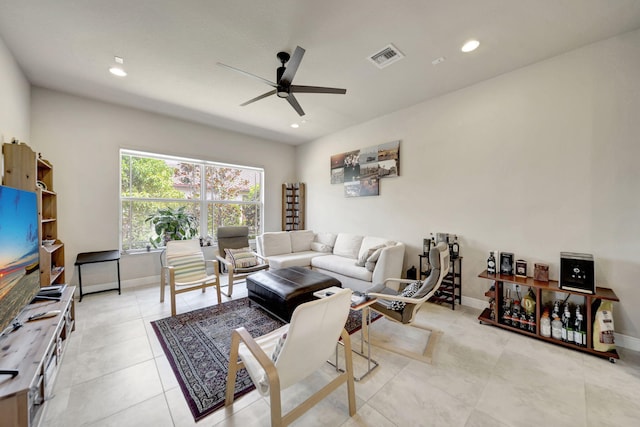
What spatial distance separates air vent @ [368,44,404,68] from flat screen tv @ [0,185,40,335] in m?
3.23

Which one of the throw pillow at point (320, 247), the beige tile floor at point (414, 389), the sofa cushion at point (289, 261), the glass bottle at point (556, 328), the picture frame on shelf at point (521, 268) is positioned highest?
the picture frame on shelf at point (521, 268)

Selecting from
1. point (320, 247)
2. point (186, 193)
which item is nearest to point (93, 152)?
point (186, 193)

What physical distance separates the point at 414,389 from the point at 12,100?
4895 millimetres

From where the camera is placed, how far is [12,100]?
8.55 ft

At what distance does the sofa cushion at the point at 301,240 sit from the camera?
5.04 meters

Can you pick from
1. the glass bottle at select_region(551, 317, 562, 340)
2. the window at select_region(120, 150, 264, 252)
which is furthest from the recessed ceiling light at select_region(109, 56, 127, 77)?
the glass bottle at select_region(551, 317, 562, 340)

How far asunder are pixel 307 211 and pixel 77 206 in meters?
4.12

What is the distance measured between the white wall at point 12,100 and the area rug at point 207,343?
8.57 ft

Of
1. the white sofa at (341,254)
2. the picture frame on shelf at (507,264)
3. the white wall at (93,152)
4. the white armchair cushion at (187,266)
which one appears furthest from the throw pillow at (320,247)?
the white wall at (93,152)

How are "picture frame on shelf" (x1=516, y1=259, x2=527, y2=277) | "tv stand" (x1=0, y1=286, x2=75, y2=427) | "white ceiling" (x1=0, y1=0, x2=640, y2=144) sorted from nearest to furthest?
1. "tv stand" (x1=0, y1=286, x2=75, y2=427)
2. "white ceiling" (x1=0, y1=0, x2=640, y2=144)
3. "picture frame on shelf" (x1=516, y1=259, x2=527, y2=277)

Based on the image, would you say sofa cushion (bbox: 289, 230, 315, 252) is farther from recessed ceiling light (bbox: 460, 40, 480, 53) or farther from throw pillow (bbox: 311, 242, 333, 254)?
recessed ceiling light (bbox: 460, 40, 480, 53)

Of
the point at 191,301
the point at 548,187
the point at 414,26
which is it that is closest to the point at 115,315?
the point at 191,301

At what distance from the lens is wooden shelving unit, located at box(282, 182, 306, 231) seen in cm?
594

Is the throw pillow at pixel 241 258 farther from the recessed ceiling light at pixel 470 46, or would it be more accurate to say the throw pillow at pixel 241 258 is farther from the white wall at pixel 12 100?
the recessed ceiling light at pixel 470 46
